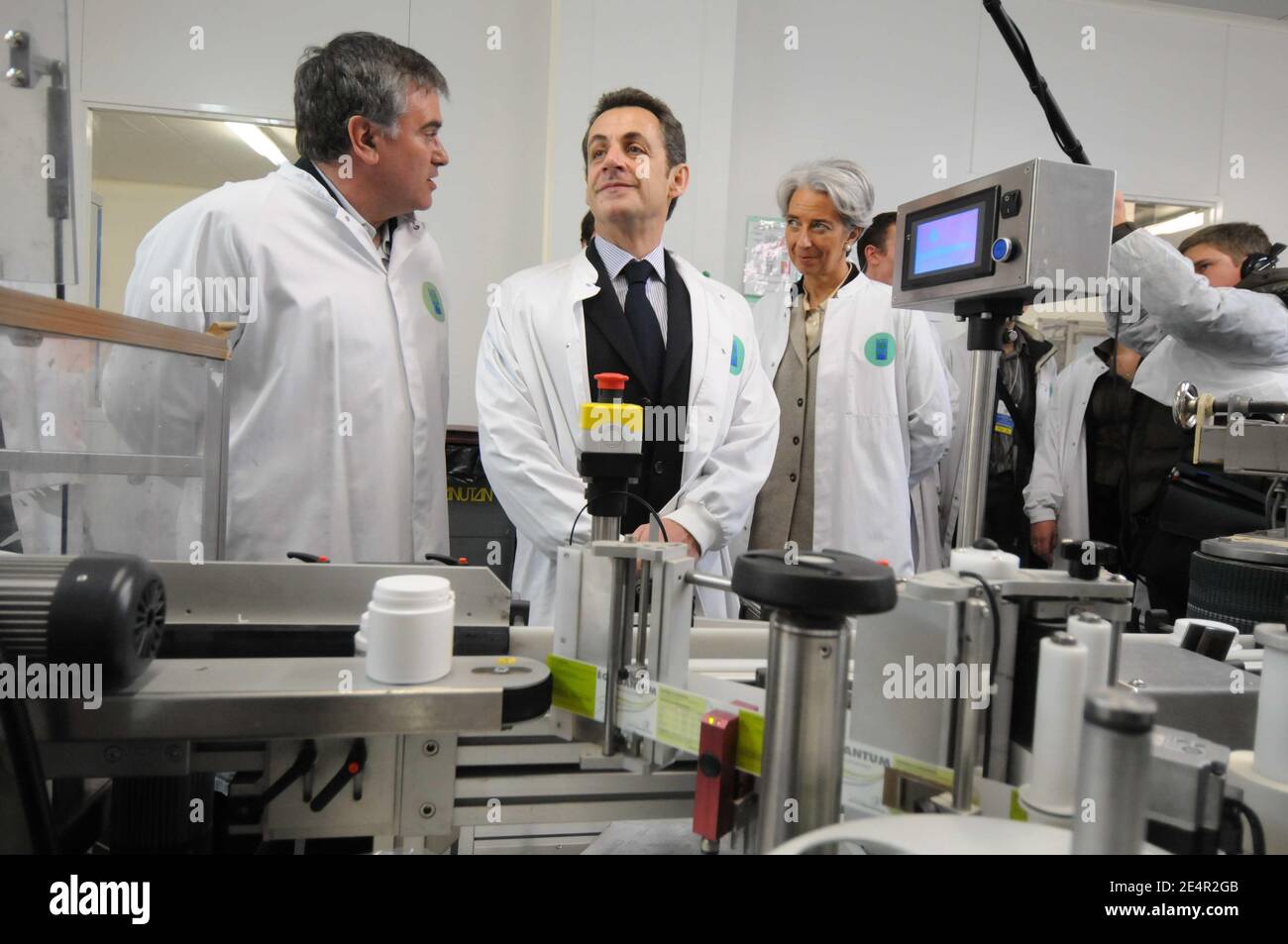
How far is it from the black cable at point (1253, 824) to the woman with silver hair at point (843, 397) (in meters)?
1.63

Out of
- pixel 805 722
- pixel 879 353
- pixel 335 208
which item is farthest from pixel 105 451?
pixel 879 353

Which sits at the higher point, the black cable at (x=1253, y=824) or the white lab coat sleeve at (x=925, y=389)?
the white lab coat sleeve at (x=925, y=389)

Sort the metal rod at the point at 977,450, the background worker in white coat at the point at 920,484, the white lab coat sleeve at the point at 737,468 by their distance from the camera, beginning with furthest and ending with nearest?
the background worker in white coat at the point at 920,484, the white lab coat sleeve at the point at 737,468, the metal rod at the point at 977,450

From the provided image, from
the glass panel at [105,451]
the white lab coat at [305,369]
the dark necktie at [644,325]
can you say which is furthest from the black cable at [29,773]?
the dark necktie at [644,325]

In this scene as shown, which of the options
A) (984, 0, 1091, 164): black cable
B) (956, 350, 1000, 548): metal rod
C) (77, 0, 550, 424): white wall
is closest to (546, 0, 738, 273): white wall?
(77, 0, 550, 424): white wall

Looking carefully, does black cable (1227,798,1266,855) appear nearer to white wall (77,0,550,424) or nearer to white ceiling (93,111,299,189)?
white wall (77,0,550,424)

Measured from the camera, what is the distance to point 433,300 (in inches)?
74.1

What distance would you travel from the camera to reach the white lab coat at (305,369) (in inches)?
63.1

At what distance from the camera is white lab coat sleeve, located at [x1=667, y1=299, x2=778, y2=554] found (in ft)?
4.97

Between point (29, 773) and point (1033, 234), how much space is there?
108 cm

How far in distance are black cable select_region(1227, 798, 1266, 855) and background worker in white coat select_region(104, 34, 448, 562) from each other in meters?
1.49

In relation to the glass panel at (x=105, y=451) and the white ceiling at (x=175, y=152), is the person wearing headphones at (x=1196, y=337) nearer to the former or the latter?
the glass panel at (x=105, y=451)

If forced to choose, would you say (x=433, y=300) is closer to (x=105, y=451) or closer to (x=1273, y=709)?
(x=105, y=451)
